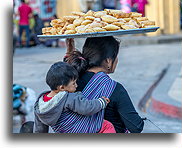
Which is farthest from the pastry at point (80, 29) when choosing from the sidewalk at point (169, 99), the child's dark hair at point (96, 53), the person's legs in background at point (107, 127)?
the sidewalk at point (169, 99)

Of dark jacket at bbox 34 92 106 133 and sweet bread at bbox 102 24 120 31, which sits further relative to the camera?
sweet bread at bbox 102 24 120 31

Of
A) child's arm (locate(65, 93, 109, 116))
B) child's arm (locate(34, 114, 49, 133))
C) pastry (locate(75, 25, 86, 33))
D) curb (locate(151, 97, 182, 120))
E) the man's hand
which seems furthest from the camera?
curb (locate(151, 97, 182, 120))

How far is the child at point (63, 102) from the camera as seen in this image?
2.59 meters

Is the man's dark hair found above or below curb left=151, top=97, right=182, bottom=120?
above

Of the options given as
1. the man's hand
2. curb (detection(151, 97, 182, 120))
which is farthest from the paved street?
the man's hand

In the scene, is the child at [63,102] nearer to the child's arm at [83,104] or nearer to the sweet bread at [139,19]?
the child's arm at [83,104]

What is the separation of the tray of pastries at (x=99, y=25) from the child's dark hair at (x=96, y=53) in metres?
0.11

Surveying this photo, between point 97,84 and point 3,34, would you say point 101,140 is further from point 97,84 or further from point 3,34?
point 3,34

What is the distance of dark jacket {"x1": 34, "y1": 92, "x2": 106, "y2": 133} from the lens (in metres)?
2.59

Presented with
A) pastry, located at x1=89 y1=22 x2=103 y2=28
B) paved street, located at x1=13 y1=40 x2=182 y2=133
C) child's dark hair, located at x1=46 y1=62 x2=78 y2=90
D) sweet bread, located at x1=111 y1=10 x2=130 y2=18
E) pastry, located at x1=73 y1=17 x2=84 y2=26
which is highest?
sweet bread, located at x1=111 y1=10 x2=130 y2=18

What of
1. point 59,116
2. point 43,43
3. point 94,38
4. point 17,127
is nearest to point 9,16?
point 94,38

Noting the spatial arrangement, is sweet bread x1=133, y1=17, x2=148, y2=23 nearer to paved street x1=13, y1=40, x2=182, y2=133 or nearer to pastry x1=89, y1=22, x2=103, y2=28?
pastry x1=89, y1=22, x2=103, y2=28

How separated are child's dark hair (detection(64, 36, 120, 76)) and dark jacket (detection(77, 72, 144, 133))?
71 millimetres

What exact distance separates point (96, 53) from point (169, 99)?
3.89 m
